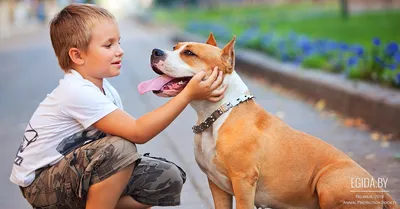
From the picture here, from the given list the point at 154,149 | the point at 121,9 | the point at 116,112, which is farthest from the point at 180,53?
the point at 121,9

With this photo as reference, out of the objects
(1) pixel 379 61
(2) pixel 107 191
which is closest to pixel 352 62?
(1) pixel 379 61

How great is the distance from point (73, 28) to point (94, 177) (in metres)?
0.79

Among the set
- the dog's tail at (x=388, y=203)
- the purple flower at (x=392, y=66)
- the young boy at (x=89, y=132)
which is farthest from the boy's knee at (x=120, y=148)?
the purple flower at (x=392, y=66)

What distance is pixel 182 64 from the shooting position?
11.3ft

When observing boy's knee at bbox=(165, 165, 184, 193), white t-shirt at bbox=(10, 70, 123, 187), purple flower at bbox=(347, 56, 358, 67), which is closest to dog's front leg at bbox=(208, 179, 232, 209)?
boy's knee at bbox=(165, 165, 184, 193)

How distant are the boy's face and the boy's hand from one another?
0.45 metres

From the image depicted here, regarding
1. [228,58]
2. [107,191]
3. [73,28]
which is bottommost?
[107,191]

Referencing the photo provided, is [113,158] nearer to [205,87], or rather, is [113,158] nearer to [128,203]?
[128,203]

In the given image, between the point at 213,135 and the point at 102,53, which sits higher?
the point at 102,53

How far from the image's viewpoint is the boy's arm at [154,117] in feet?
10.9

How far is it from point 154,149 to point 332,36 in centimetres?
841

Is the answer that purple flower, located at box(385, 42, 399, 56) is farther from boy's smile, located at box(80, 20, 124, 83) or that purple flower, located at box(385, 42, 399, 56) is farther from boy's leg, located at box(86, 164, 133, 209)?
boy's leg, located at box(86, 164, 133, 209)

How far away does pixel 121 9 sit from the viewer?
82.2 m

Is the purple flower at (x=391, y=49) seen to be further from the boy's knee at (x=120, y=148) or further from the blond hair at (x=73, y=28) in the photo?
the boy's knee at (x=120, y=148)
